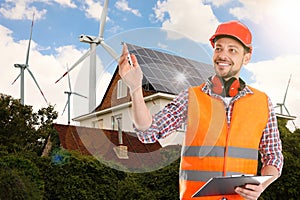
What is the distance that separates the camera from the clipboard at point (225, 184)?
183 centimetres

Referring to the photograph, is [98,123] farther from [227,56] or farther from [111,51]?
[227,56]

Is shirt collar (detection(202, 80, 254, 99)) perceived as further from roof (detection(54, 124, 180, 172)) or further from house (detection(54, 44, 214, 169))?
roof (detection(54, 124, 180, 172))

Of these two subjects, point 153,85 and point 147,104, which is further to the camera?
point 147,104

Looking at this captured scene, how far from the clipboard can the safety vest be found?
0.26ft

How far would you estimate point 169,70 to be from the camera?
239 centimetres

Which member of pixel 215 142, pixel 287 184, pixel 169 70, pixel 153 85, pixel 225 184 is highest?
pixel 169 70

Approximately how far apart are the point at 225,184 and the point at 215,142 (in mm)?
216

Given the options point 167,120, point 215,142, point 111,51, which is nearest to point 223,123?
point 215,142

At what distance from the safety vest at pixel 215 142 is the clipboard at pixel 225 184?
80 mm

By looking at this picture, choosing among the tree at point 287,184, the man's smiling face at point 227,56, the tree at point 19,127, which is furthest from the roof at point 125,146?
the tree at point 19,127

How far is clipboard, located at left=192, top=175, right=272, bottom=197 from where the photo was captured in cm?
183

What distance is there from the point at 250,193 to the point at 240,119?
0.29 meters

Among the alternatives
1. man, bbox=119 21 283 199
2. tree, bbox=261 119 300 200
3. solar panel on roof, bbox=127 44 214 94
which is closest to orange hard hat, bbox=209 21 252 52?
man, bbox=119 21 283 199

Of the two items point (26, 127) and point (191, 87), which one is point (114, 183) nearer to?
point (191, 87)
